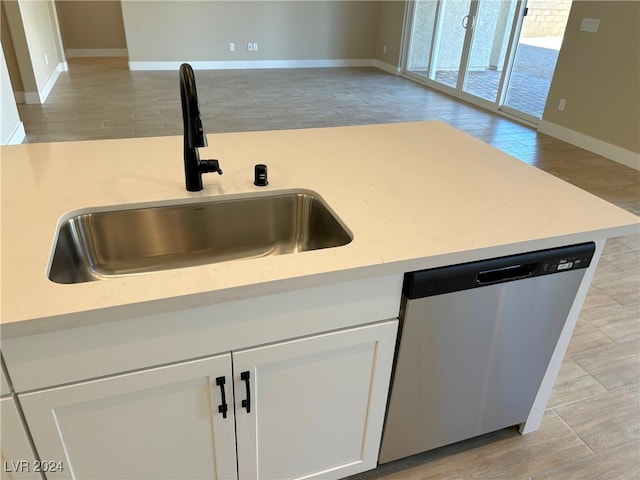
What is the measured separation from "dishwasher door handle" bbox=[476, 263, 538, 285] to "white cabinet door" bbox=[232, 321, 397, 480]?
0.27m

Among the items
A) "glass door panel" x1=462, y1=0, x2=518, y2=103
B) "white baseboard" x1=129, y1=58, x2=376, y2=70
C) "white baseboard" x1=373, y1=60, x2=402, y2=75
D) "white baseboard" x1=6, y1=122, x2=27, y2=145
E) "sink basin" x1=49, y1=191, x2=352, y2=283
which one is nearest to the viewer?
"sink basin" x1=49, y1=191, x2=352, y2=283

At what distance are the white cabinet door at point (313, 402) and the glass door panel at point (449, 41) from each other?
21.2ft

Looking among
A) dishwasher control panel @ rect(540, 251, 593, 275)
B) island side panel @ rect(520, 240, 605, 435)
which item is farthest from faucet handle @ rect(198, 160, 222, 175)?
island side panel @ rect(520, 240, 605, 435)

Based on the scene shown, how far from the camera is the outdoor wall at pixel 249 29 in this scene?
7391 millimetres

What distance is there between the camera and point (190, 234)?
54.8 inches

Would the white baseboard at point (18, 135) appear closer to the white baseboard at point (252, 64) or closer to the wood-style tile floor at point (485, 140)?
the wood-style tile floor at point (485, 140)

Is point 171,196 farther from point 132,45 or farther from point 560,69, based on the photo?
point 132,45

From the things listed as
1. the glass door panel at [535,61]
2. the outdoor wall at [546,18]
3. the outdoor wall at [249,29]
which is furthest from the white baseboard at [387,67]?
the outdoor wall at [546,18]

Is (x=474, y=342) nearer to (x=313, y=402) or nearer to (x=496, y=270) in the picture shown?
(x=496, y=270)

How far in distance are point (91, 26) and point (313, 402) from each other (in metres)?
9.03

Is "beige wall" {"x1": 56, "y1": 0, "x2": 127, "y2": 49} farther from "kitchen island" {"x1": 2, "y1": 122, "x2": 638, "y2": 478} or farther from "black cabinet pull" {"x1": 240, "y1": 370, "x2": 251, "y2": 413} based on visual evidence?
"black cabinet pull" {"x1": 240, "y1": 370, "x2": 251, "y2": 413}

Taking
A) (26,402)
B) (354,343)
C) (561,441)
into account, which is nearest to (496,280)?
(354,343)

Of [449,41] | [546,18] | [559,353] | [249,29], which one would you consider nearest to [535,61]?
[546,18]

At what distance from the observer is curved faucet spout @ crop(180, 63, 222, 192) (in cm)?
115
